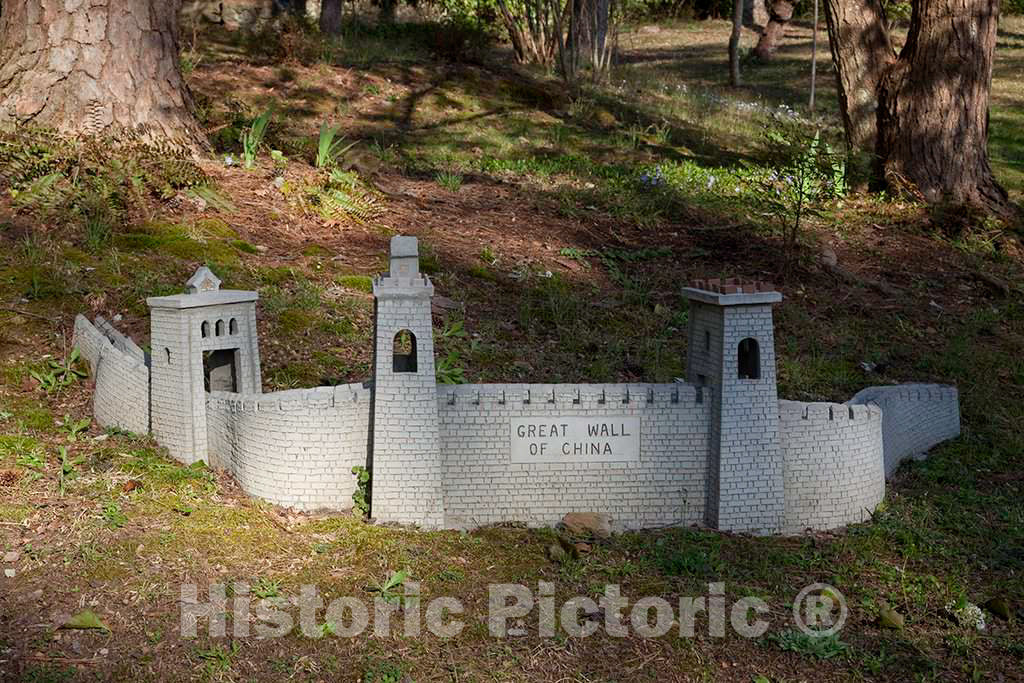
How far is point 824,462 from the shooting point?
925 centimetres

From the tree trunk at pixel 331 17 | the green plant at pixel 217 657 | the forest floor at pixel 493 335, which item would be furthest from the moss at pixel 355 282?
the tree trunk at pixel 331 17

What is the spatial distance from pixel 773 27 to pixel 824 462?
2398cm

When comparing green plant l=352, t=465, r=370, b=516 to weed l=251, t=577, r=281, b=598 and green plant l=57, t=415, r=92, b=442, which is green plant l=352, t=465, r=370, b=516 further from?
green plant l=57, t=415, r=92, b=442

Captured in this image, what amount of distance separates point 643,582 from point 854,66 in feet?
36.3

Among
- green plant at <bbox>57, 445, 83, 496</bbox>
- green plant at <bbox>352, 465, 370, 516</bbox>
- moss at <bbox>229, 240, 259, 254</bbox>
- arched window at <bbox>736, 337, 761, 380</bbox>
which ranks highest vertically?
moss at <bbox>229, 240, 259, 254</bbox>

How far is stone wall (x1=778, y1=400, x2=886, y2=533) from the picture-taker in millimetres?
9164

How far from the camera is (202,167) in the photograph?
13734mm

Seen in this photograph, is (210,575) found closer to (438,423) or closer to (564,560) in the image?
(438,423)

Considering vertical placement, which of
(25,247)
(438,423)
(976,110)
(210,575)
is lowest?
(210,575)

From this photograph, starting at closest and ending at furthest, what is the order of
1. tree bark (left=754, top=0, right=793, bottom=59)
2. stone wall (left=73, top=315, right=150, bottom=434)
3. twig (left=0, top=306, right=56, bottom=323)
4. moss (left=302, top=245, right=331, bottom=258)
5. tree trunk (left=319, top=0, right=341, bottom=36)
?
stone wall (left=73, top=315, right=150, bottom=434) → twig (left=0, top=306, right=56, bottom=323) → moss (left=302, top=245, right=331, bottom=258) → tree trunk (left=319, top=0, right=341, bottom=36) → tree bark (left=754, top=0, right=793, bottom=59)

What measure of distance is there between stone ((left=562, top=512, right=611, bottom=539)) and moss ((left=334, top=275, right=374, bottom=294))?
4180mm

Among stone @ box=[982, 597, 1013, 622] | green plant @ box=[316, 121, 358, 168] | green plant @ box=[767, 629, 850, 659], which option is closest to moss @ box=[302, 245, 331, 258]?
green plant @ box=[316, 121, 358, 168]

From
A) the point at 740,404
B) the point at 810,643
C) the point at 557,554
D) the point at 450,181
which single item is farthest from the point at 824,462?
the point at 450,181

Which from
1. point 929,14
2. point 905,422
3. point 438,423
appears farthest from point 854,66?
point 438,423
